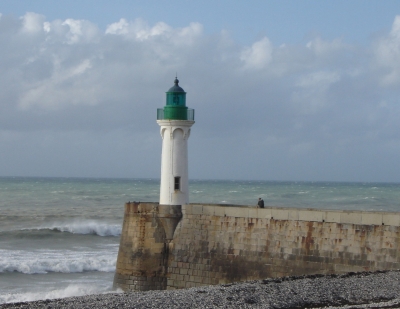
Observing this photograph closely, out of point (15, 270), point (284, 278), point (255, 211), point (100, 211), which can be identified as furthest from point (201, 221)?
point (100, 211)

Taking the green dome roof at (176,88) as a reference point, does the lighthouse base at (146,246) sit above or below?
below

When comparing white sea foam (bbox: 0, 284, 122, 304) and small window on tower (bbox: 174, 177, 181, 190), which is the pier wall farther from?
white sea foam (bbox: 0, 284, 122, 304)

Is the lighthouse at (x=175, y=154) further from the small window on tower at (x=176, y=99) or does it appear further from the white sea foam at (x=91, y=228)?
the white sea foam at (x=91, y=228)

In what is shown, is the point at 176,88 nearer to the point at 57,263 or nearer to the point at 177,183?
the point at 177,183

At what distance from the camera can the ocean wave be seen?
20.2 m

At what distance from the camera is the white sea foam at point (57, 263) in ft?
66.3

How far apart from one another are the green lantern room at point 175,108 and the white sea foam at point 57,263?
A: 5.90 metres

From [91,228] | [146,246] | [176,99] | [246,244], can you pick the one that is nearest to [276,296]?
[246,244]

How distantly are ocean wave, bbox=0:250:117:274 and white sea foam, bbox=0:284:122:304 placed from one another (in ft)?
8.80

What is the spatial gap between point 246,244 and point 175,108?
370cm

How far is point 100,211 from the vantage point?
41250 millimetres

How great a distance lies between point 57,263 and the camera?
2070cm

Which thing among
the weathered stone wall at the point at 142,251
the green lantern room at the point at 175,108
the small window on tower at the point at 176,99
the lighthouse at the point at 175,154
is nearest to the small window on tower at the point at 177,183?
the lighthouse at the point at 175,154

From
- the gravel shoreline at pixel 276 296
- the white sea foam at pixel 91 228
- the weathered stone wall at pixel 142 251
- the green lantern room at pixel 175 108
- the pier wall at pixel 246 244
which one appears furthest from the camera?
the white sea foam at pixel 91 228
